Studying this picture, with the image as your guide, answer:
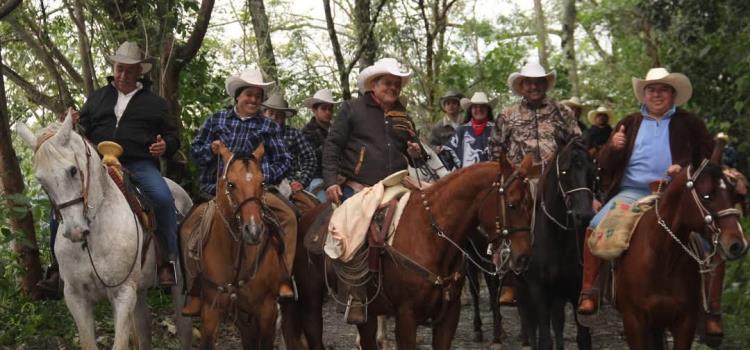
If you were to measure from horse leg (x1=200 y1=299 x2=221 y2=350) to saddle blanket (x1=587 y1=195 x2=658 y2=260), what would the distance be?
305 cm

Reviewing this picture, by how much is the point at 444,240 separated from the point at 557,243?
1.62 metres

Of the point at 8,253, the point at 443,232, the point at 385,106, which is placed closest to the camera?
the point at 443,232

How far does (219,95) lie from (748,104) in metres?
7.15

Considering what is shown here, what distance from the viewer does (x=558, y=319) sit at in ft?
30.5

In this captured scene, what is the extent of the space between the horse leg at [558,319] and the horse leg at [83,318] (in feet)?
13.1

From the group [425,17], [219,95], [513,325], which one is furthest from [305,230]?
[425,17]

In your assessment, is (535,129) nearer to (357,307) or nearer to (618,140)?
(618,140)

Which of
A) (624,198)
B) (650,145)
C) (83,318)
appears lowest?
(83,318)

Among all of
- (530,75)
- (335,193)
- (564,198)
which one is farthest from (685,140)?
(335,193)

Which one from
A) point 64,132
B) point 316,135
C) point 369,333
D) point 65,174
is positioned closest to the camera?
point 65,174

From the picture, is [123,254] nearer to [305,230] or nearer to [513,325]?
[305,230]

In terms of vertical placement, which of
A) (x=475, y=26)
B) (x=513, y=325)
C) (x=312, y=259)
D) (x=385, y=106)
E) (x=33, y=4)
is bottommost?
(x=513, y=325)

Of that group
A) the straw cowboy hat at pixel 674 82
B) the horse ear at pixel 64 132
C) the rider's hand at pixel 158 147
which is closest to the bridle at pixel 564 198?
the straw cowboy hat at pixel 674 82

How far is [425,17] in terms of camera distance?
19906 mm
